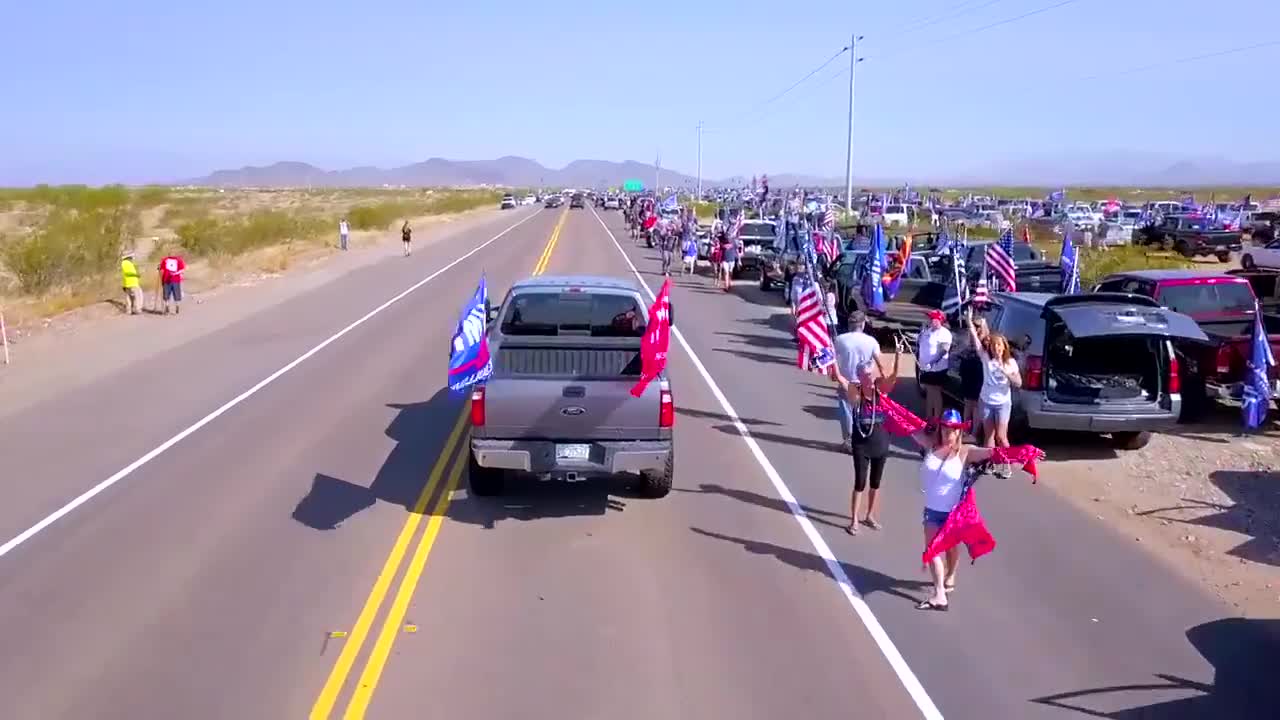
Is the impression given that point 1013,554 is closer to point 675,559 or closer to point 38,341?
point 675,559

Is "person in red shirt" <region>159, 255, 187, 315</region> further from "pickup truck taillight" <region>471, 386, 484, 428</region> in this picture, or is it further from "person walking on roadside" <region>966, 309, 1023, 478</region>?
"person walking on roadside" <region>966, 309, 1023, 478</region>

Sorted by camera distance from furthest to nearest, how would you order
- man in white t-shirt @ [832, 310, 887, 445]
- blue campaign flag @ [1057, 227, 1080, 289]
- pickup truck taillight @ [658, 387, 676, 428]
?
1. blue campaign flag @ [1057, 227, 1080, 289]
2. man in white t-shirt @ [832, 310, 887, 445]
3. pickup truck taillight @ [658, 387, 676, 428]

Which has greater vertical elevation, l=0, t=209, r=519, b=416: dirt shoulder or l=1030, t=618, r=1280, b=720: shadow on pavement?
l=1030, t=618, r=1280, b=720: shadow on pavement

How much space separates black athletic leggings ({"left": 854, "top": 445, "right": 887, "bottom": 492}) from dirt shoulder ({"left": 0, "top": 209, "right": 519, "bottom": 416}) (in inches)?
447

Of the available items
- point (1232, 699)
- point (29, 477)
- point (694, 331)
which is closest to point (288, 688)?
point (1232, 699)

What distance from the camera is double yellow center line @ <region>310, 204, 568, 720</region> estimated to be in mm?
6012

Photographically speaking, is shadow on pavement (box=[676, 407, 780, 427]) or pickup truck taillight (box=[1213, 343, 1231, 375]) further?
shadow on pavement (box=[676, 407, 780, 427])

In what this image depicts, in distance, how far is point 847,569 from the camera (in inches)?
321

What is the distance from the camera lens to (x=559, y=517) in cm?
942

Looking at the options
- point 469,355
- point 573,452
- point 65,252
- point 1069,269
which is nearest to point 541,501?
point 573,452

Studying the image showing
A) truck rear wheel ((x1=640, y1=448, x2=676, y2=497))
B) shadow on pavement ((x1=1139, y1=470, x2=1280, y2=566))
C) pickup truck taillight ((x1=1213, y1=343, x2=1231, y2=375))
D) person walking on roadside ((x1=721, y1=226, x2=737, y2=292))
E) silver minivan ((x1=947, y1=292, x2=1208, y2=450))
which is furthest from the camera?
person walking on roadside ((x1=721, y1=226, x2=737, y2=292))

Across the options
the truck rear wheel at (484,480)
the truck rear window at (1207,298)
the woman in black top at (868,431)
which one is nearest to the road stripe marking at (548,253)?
the truck rear window at (1207,298)

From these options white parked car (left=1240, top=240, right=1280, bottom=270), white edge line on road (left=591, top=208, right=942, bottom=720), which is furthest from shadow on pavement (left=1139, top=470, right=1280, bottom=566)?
white parked car (left=1240, top=240, right=1280, bottom=270)

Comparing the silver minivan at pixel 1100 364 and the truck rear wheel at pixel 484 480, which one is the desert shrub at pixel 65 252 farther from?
the silver minivan at pixel 1100 364
